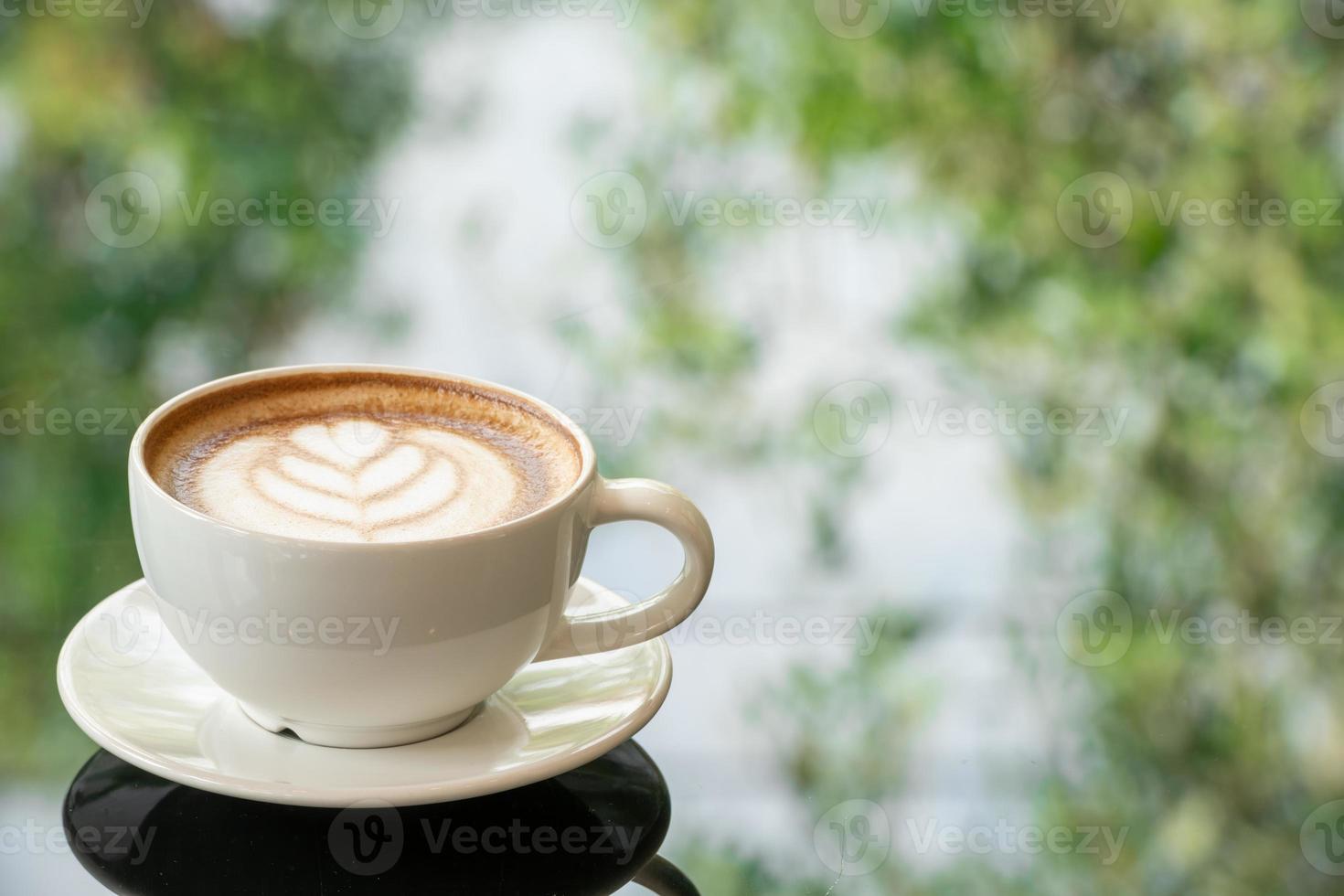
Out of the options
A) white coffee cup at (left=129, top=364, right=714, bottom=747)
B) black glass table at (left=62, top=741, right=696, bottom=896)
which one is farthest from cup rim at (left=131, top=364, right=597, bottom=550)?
black glass table at (left=62, top=741, right=696, bottom=896)

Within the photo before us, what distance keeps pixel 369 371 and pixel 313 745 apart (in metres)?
0.22

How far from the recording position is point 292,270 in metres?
1.35

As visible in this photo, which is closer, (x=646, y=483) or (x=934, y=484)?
(x=646, y=483)

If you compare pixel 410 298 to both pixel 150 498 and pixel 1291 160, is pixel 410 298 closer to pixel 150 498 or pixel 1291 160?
pixel 150 498

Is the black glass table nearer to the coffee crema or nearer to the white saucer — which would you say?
the white saucer

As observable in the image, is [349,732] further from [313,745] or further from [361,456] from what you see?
[361,456]

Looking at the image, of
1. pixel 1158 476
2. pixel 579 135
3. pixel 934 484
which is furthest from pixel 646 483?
pixel 579 135

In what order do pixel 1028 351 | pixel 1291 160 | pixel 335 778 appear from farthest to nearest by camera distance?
1. pixel 1291 160
2. pixel 1028 351
3. pixel 335 778

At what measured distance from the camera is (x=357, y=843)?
62 centimetres

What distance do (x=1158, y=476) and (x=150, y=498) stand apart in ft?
2.39

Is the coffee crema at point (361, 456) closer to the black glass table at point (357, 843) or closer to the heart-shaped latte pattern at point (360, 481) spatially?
the heart-shaped latte pattern at point (360, 481)

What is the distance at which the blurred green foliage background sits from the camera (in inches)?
29.5

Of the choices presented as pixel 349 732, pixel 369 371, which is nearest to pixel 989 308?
pixel 369 371

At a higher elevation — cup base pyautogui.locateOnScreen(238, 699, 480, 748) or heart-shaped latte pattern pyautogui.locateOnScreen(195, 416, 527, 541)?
heart-shaped latte pattern pyautogui.locateOnScreen(195, 416, 527, 541)
